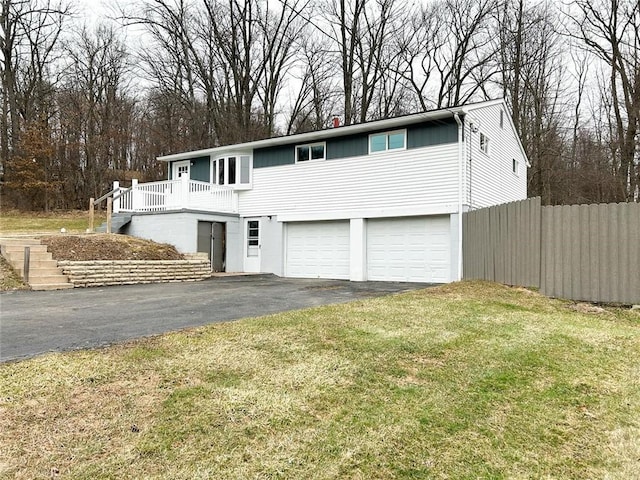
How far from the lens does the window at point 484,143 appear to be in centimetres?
1409

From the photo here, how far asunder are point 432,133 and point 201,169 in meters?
9.85

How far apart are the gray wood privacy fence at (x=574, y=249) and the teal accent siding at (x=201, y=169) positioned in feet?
40.2

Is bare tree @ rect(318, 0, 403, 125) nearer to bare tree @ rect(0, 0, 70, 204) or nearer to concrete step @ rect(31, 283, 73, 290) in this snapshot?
bare tree @ rect(0, 0, 70, 204)

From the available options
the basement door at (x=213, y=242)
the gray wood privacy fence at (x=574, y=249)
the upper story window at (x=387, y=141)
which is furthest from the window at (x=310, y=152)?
the gray wood privacy fence at (x=574, y=249)

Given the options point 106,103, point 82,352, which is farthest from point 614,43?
point 106,103

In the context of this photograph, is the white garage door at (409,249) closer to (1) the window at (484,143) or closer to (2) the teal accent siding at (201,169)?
(1) the window at (484,143)

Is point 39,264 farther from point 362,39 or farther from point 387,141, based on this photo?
point 362,39

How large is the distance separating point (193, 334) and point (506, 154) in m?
15.5

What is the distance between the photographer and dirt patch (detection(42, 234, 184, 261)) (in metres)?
11.4

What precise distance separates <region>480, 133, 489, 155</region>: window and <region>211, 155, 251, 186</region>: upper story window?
8.41 m

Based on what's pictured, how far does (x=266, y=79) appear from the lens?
26094 mm

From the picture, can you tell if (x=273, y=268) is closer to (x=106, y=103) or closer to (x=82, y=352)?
(x=82, y=352)

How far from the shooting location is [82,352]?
4.19 m

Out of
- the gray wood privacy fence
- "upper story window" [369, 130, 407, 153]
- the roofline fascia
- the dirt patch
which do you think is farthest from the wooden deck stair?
the gray wood privacy fence
